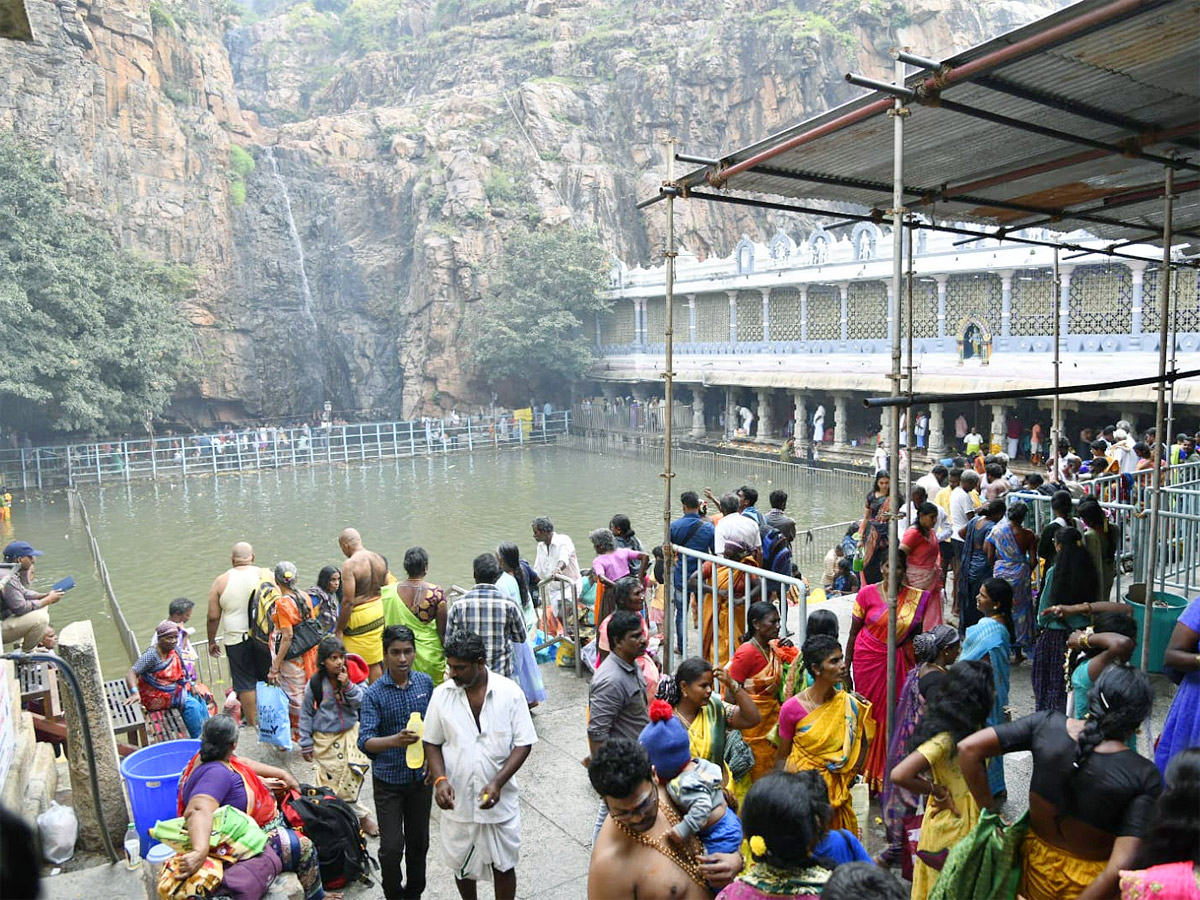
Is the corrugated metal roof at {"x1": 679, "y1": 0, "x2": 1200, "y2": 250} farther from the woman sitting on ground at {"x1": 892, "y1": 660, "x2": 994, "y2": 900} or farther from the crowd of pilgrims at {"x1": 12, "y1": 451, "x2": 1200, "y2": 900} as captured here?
the woman sitting on ground at {"x1": 892, "y1": 660, "x2": 994, "y2": 900}

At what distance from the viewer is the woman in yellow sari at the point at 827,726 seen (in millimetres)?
3506

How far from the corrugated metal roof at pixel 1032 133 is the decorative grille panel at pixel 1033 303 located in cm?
1481

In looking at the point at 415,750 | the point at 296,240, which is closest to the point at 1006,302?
the point at 415,750

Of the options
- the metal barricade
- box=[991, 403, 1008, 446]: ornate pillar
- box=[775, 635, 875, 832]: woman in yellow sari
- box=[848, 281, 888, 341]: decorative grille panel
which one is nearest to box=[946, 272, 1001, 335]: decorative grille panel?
box=[848, 281, 888, 341]: decorative grille panel

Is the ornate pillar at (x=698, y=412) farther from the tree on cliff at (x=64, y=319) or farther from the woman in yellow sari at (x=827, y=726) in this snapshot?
the woman in yellow sari at (x=827, y=726)

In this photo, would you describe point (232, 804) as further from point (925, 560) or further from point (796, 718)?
point (925, 560)

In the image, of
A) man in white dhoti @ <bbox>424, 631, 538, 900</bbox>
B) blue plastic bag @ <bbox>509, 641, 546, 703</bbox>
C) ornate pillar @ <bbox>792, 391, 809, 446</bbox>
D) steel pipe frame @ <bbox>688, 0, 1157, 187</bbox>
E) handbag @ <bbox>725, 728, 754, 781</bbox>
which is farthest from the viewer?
ornate pillar @ <bbox>792, 391, 809, 446</bbox>

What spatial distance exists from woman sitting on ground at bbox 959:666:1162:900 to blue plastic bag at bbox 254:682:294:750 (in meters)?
4.43

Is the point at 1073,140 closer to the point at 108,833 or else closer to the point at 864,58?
the point at 108,833

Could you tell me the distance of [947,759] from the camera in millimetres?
3027

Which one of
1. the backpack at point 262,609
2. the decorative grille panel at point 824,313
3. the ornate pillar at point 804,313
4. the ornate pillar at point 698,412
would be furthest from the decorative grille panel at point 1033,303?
the backpack at point 262,609

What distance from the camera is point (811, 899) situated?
7.17 feet

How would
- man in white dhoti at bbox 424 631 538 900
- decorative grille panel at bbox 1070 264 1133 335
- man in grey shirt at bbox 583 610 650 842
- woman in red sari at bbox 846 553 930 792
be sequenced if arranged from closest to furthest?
man in white dhoti at bbox 424 631 538 900, man in grey shirt at bbox 583 610 650 842, woman in red sari at bbox 846 553 930 792, decorative grille panel at bbox 1070 264 1133 335

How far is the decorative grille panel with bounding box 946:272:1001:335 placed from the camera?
21.8 m
